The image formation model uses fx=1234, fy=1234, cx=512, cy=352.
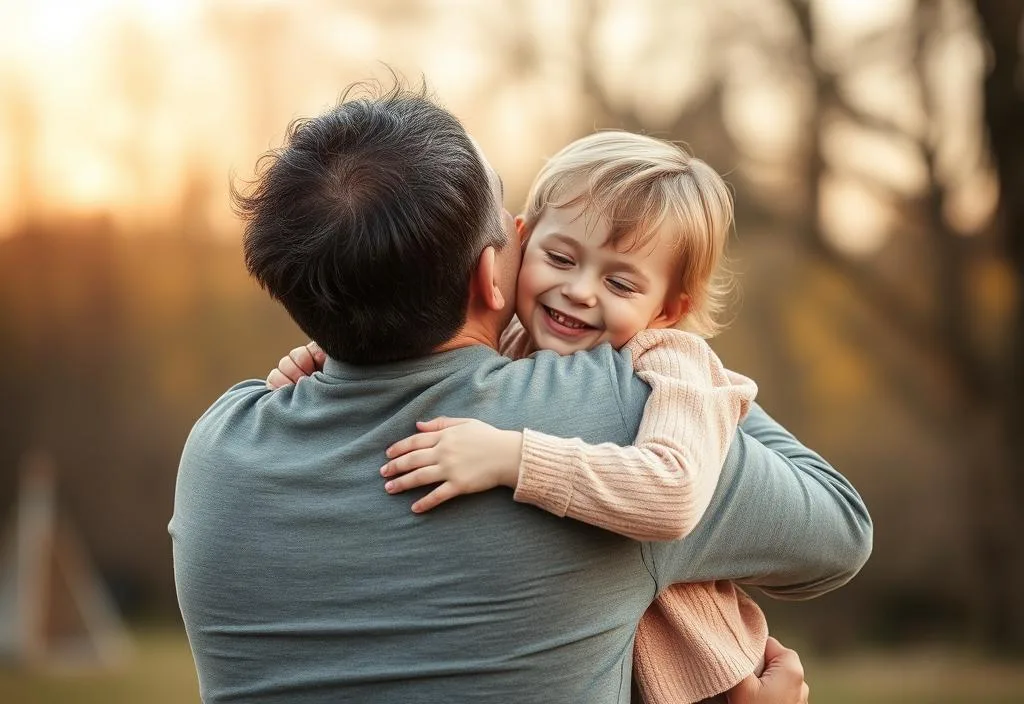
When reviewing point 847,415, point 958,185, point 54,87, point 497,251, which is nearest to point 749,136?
point 958,185

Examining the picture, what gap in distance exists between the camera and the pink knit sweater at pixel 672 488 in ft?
4.03

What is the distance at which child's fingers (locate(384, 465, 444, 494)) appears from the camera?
1217mm

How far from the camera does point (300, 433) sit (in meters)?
1.32

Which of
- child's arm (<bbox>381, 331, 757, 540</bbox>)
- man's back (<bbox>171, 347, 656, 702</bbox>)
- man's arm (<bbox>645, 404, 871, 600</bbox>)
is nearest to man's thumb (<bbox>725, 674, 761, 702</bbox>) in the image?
man's arm (<bbox>645, 404, 871, 600</bbox>)

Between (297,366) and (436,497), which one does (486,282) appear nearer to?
(436,497)

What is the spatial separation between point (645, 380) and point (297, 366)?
19.3 inches

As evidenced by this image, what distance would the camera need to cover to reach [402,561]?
4.09ft

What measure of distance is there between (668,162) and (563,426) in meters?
0.65

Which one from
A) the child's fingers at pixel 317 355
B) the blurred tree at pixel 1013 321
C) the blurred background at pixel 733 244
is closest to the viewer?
the child's fingers at pixel 317 355

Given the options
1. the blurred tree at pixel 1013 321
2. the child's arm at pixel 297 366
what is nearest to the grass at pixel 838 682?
the blurred tree at pixel 1013 321

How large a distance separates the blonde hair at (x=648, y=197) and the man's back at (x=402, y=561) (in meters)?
0.42

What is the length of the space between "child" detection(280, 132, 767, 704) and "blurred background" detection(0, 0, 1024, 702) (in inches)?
209

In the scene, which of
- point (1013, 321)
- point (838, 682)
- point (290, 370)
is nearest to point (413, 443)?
point (290, 370)

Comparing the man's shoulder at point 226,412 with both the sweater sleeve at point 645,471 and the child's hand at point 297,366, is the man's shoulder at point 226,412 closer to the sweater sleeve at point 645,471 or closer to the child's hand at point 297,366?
the child's hand at point 297,366
